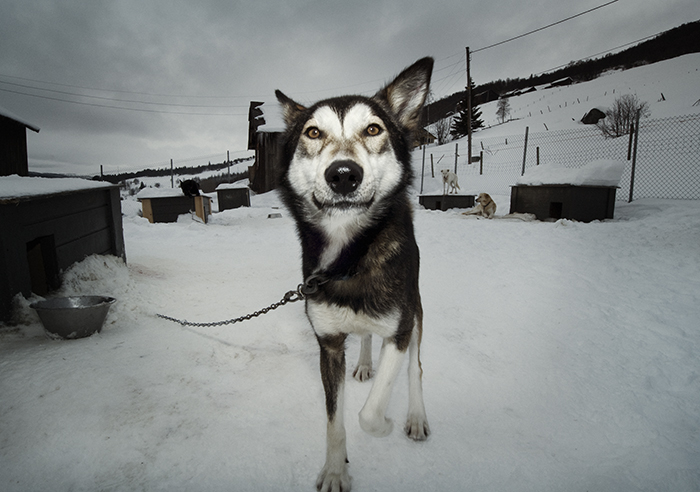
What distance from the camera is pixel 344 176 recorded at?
1.46 metres

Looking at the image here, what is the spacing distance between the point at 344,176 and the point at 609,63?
78867mm

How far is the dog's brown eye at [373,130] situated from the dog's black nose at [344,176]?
413mm

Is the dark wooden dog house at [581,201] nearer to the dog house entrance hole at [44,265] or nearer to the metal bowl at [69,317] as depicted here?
the metal bowl at [69,317]

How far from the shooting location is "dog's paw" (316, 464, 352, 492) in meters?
1.44

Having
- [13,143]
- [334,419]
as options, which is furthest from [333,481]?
[13,143]

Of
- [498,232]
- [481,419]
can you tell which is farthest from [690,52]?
[481,419]

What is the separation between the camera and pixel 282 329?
3.08 m

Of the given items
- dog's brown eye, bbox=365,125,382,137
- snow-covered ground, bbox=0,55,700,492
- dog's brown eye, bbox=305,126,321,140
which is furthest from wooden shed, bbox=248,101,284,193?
dog's brown eye, bbox=365,125,382,137

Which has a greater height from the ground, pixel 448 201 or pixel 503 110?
pixel 503 110

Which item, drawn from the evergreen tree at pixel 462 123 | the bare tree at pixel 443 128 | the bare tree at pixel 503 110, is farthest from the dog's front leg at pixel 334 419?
the bare tree at pixel 503 110

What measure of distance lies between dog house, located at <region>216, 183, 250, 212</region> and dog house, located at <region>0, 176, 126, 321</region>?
35.2ft

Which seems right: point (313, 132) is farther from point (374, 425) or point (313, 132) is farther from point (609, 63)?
point (609, 63)

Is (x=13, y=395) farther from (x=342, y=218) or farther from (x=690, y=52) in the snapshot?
(x=690, y=52)

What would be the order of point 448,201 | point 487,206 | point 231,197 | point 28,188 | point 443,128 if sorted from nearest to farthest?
point 28,188, point 487,206, point 448,201, point 231,197, point 443,128
